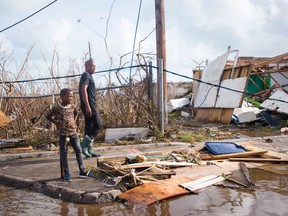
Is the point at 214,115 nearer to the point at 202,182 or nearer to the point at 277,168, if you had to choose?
the point at 277,168

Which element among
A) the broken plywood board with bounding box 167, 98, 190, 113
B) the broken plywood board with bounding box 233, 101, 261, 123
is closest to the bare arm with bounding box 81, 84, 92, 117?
the broken plywood board with bounding box 233, 101, 261, 123

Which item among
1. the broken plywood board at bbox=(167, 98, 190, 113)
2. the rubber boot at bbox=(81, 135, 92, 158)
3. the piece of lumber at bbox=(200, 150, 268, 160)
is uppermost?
the broken plywood board at bbox=(167, 98, 190, 113)

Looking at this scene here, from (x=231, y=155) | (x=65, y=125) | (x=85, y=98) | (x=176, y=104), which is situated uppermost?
(x=176, y=104)

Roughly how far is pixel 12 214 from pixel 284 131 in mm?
9473

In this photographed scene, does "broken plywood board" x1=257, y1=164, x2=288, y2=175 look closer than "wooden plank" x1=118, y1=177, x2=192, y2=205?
No

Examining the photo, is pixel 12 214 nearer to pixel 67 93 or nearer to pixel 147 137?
pixel 67 93

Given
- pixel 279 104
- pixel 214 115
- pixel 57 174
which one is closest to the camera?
pixel 57 174

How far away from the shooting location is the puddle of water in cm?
360

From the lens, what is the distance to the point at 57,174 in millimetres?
5285

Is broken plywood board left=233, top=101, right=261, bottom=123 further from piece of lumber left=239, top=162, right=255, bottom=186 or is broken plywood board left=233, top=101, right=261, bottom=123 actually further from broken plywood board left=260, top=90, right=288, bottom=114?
piece of lumber left=239, top=162, right=255, bottom=186

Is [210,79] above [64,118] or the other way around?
above

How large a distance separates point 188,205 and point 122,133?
204 inches

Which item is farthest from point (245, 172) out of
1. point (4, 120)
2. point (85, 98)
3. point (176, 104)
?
point (176, 104)

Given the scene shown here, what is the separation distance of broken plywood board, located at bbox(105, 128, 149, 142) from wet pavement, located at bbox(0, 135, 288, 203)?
88 cm
